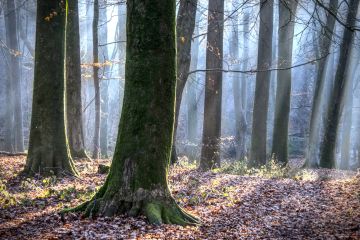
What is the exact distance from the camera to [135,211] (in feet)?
20.9

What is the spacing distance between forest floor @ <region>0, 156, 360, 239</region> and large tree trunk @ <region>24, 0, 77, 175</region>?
0.69 meters

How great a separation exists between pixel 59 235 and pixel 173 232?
160 cm

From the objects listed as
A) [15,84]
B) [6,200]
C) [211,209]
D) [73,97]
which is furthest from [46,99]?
[15,84]

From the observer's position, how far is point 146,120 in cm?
638

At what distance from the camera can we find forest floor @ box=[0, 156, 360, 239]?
5.98 meters

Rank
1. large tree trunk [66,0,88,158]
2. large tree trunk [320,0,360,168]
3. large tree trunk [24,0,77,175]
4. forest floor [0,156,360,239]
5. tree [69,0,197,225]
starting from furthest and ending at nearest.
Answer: large tree trunk [320,0,360,168] → large tree trunk [66,0,88,158] → large tree trunk [24,0,77,175] → tree [69,0,197,225] → forest floor [0,156,360,239]

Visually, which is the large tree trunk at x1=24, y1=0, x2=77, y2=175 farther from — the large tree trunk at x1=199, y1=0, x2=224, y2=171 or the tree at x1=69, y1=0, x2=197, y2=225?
the large tree trunk at x1=199, y1=0, x2=224, y2=171

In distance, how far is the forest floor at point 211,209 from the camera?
598 cm

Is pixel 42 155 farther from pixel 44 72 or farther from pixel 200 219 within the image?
pixel 200 219

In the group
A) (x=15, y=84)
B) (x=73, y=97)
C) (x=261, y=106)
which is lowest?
(x=261, y=106)

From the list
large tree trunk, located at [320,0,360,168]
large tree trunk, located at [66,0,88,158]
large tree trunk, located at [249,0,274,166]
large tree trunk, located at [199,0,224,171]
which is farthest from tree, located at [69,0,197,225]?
large tree trunk, located at [320,0,360,168]

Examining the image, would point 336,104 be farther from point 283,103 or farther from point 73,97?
point 73,97

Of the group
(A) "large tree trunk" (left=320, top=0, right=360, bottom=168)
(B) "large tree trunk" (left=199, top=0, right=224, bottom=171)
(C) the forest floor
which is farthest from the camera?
(A) "large tree trunk" (left=320, top=0, right=360, bottom=168)

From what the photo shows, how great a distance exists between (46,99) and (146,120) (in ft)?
16.8
